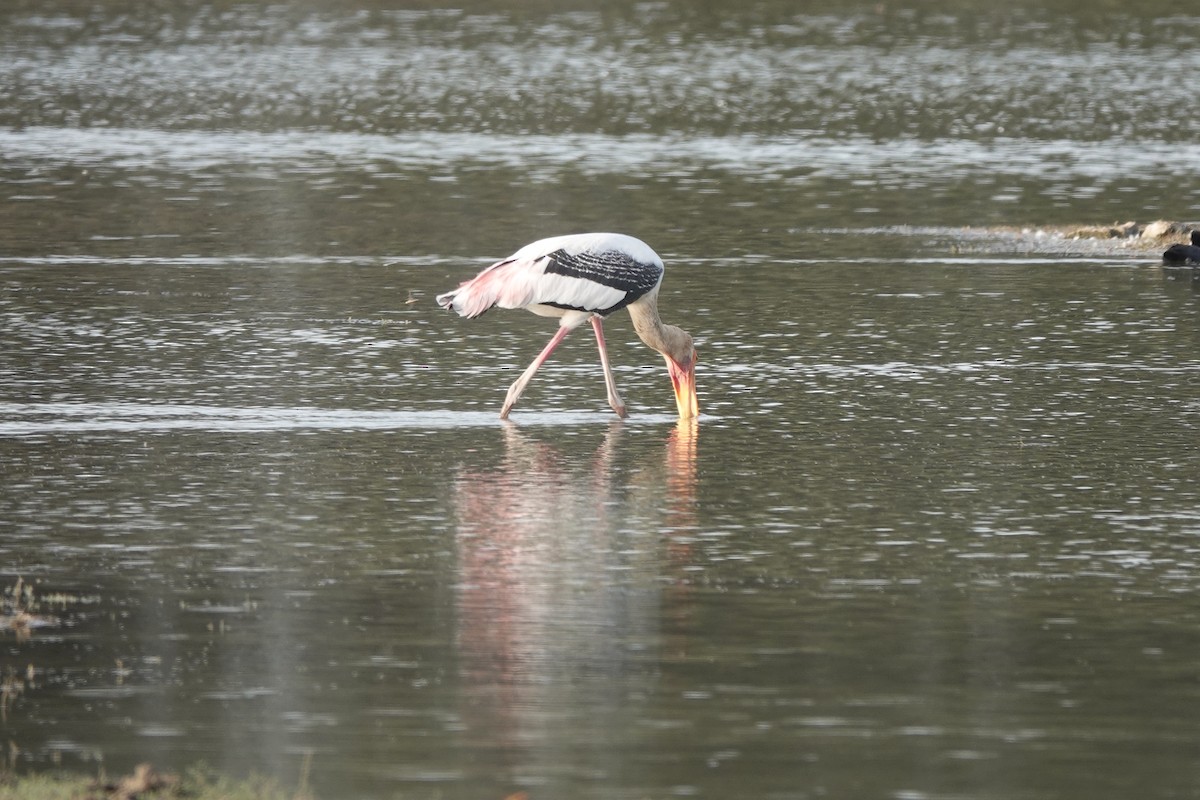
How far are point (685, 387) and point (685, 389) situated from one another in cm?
2

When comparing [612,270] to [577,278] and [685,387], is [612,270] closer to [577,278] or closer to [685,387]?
[577,278]

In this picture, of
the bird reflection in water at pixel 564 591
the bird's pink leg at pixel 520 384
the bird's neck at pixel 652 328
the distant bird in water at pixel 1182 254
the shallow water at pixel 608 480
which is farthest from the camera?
the distant bird in water at pixel 1182 254

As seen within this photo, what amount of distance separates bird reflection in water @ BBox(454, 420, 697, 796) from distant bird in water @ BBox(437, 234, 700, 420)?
378mm

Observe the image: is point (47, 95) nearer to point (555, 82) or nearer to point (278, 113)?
point (278, 113)

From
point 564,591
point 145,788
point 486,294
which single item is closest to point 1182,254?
point 486,294

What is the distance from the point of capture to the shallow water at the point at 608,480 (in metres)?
8.52

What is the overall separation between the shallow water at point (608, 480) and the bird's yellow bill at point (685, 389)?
7.0 inches

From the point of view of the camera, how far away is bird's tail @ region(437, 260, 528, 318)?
48.2ft

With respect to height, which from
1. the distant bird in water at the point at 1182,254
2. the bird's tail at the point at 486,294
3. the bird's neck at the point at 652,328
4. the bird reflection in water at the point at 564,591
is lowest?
the distant bird in water at the point at 1182,254

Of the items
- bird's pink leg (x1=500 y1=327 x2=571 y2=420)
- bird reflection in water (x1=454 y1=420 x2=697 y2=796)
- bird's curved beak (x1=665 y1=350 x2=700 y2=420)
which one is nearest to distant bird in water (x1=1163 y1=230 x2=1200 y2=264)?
bird's curved beak (x1=665 y1=350 x2=700 y2=420)

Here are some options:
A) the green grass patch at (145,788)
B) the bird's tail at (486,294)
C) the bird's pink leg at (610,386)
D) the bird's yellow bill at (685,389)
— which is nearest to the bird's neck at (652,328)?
the bird's yellow bill at (685,389)

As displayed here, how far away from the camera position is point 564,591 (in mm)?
10367

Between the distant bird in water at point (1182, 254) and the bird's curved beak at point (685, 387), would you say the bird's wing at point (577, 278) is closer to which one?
the bird's curved beak at point (685, 387)

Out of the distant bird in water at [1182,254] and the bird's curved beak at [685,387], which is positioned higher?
the bird's curved beak at [685,387]
